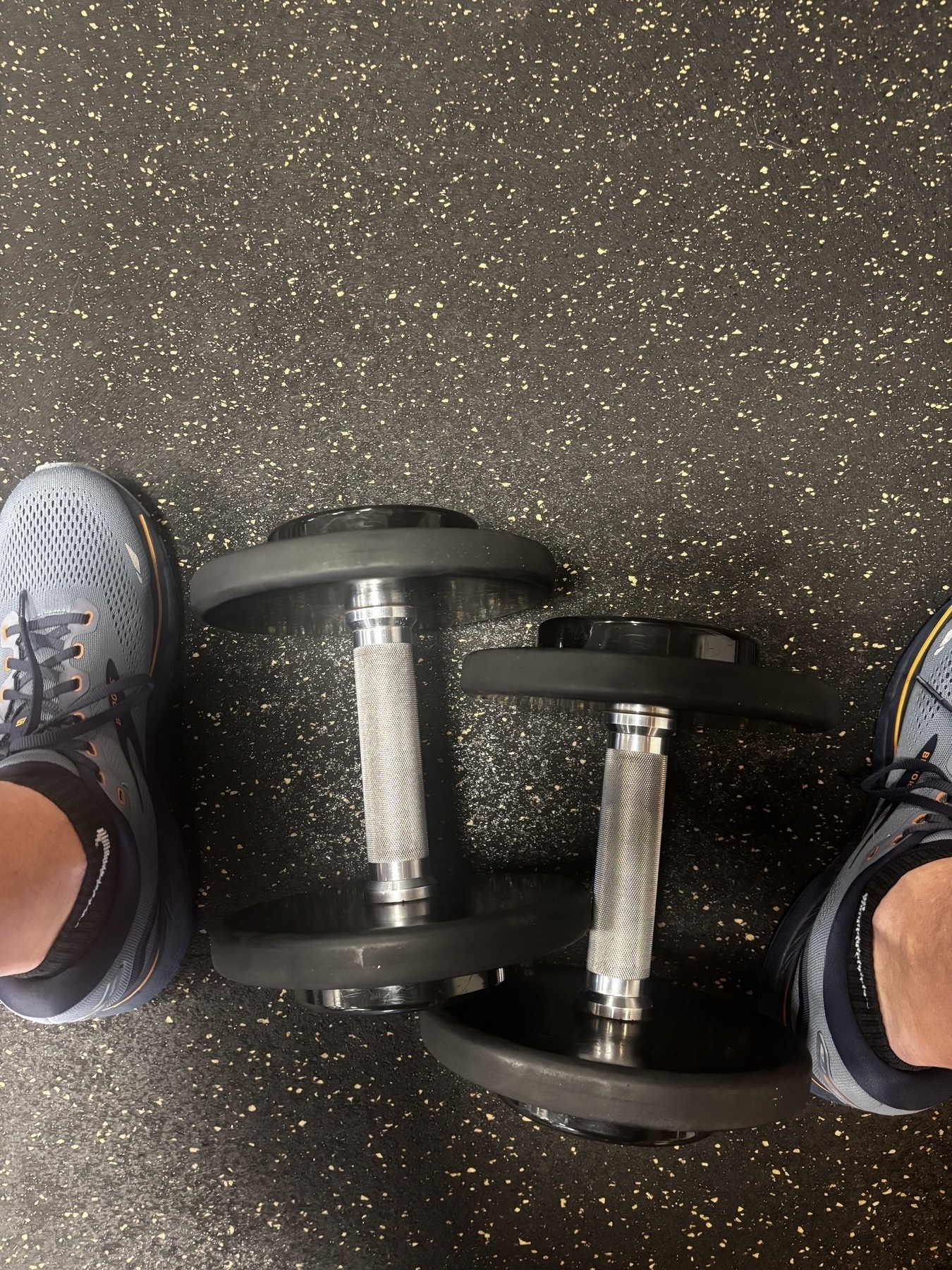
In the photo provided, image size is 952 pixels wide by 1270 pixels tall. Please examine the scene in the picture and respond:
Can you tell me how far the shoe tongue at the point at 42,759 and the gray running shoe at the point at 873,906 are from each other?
0.70 meters

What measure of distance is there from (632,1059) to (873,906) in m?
0.26

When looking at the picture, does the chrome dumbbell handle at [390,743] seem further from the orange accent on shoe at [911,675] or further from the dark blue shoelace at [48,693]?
the orange accent on shoe at [911,675]

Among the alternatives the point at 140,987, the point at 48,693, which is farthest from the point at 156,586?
the point at 140,987

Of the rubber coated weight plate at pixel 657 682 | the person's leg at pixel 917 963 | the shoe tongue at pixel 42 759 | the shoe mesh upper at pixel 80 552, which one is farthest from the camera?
the shoe mesh upper at pixel 80 552

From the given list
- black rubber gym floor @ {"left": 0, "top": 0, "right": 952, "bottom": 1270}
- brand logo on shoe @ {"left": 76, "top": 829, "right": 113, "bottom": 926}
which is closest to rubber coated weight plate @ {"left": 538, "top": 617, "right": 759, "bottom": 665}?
black rubber gym floor @ {"left": 0, "top": 0, "right": 952, "bottom": 1270}

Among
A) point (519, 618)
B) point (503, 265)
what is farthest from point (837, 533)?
point (503, 265)

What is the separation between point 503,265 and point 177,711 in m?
0.59

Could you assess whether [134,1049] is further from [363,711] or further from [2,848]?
[363,711]

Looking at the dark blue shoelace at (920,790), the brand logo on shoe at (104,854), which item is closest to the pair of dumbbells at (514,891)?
the brand logo on shoe at (104,854)

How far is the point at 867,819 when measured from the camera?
836 mm

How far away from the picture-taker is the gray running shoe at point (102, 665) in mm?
780

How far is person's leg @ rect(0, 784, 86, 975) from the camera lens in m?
0.64

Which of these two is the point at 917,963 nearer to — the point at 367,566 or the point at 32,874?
the point at 367,566

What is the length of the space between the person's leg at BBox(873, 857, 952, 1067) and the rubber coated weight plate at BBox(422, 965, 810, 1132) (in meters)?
0.09
